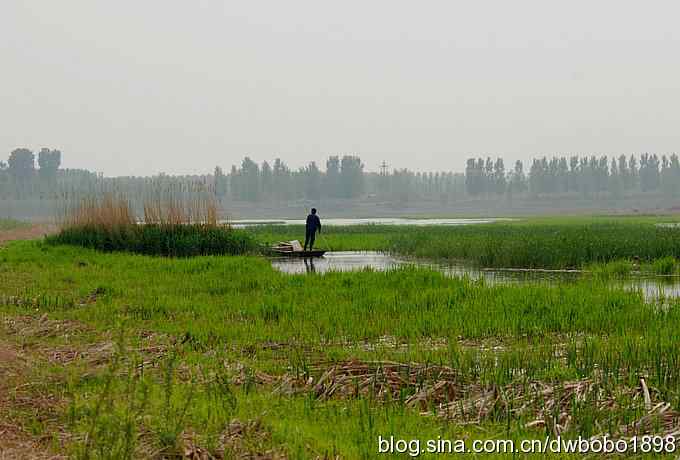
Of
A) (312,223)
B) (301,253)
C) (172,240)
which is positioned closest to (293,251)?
(301,253)

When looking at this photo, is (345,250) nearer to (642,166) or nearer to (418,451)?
(418,451)

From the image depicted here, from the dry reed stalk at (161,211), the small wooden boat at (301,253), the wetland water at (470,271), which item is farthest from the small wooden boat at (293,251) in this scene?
the dry reed stalk at (161,211)

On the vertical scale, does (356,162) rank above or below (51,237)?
above

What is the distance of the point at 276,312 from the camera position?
12000mm

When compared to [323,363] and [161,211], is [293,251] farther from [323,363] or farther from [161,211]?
[323,363]

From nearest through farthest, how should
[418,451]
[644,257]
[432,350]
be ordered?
[418,451], [432,350], [644,257]

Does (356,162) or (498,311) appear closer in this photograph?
(498,311)

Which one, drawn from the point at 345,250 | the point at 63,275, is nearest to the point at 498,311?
the point at 63,275

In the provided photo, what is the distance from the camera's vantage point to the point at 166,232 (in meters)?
24.1

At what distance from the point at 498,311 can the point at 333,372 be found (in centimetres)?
498

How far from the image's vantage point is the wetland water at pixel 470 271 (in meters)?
15.8

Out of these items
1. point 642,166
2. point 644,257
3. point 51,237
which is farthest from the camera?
point 642,166

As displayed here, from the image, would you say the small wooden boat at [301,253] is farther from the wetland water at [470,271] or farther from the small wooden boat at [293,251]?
the wetland water at [470,271]

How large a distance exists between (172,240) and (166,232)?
67 centimetres
